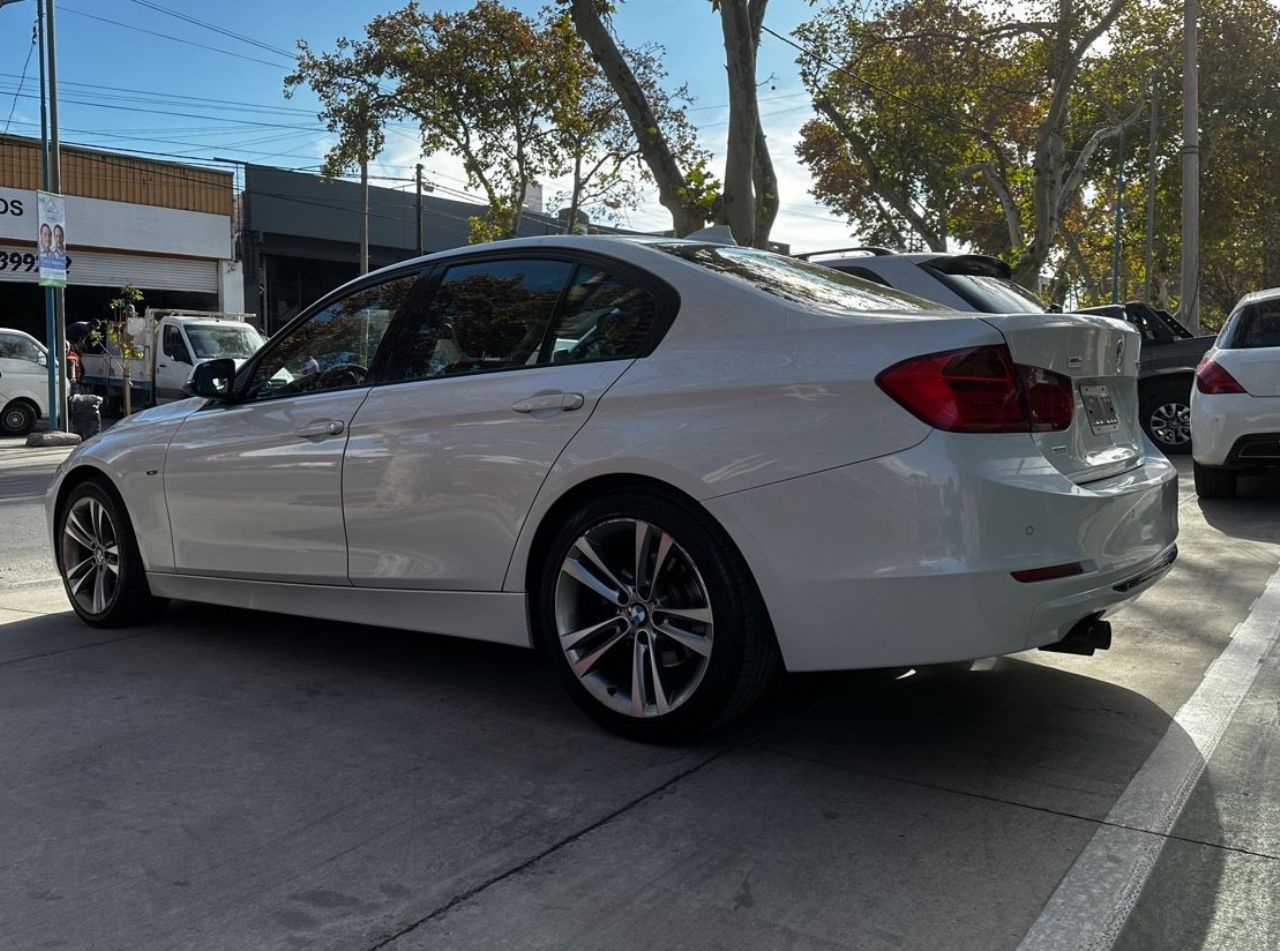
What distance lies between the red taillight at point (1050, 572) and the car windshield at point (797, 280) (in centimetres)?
95

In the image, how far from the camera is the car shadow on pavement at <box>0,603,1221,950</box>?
2641mm

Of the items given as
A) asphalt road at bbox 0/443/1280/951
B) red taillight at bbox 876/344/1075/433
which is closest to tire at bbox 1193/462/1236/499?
asphalt road at bbox 0/443/1280/951

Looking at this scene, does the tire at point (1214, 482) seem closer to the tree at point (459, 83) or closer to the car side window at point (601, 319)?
the car side window at point (601, 319)

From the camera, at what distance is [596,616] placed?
3787mm

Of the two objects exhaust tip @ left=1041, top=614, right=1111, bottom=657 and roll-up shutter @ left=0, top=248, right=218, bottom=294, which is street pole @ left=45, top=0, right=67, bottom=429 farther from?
exhaust tip @ left=1041, top=614, right=1111, bottom=657

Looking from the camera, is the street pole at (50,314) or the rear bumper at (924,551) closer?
the rear bumper at (924,551)

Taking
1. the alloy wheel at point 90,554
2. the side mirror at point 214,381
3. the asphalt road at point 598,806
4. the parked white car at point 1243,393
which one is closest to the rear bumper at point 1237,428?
the parked white car at point 1243,393

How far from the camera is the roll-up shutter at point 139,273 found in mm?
29859

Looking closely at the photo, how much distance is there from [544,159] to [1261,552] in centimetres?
2151

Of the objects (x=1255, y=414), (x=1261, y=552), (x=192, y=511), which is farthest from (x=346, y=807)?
(x=1255, y=414)

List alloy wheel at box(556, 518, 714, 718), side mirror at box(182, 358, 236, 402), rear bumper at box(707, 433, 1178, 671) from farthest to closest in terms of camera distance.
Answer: side mirror at box(182, 358, 236, 402), alloy wheel at box(556, 518, 714, 718), rear bumper at box(707, 433, 1178, 671)

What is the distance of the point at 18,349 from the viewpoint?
19875mm

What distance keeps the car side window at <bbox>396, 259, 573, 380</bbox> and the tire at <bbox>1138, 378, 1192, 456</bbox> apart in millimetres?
10023

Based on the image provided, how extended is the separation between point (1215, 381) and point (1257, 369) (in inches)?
11.8
